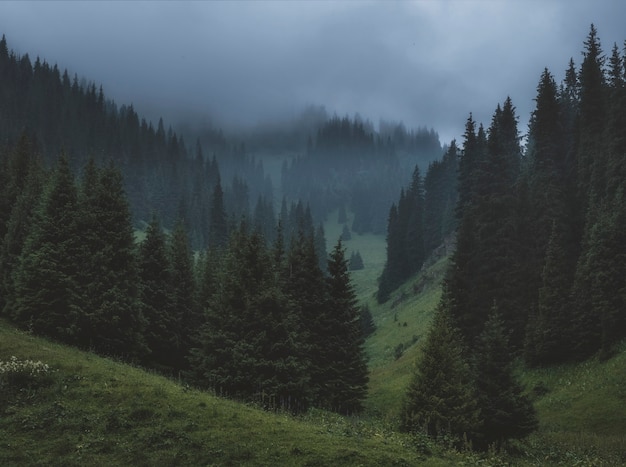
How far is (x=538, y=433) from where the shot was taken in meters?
29.9

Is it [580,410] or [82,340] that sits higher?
[82,340]

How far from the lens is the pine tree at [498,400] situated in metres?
26.0

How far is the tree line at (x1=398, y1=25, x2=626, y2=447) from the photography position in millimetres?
25672

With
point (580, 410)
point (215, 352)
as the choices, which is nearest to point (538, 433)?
point (580, 410)

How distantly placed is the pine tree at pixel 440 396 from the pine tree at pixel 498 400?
3.88 feet

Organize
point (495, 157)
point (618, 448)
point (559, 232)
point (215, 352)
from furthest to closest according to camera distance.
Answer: point (495, 157)
point (559, 232)
point (215, 352)
point (618, 448)

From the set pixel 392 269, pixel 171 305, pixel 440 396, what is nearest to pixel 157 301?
pixel 171 305

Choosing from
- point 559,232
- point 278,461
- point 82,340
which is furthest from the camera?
point 559,232

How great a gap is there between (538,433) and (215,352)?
69.7 ft

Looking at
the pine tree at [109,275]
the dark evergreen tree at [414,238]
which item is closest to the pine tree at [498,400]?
the pine tree at [109,275]

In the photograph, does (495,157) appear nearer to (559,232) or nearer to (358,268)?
(559,232)

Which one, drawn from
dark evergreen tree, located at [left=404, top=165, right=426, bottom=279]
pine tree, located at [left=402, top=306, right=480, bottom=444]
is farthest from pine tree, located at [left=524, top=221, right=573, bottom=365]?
dark evergreen tree, located at [left=404, top=165, right=426, bottom=279]

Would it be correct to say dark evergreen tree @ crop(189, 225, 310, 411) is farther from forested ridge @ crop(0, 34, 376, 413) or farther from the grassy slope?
the grassy slope

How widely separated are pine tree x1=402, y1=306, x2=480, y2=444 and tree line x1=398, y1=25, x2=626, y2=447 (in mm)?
59
